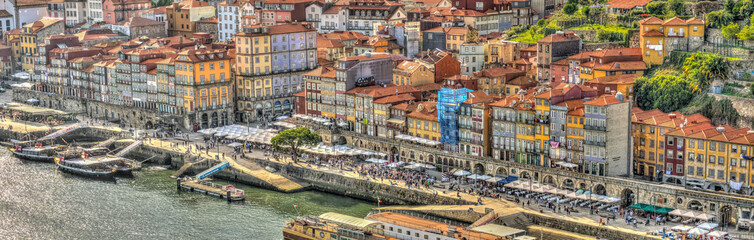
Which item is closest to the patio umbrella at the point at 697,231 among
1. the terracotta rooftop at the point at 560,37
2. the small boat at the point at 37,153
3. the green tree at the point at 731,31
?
the green tree at the point at 731,31

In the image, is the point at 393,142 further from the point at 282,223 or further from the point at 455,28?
the point at 455,28

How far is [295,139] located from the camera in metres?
124

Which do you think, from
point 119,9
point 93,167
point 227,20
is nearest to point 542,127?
point 93,167

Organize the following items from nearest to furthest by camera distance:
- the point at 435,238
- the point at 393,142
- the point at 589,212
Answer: the point at 435,238, the point at 589,212, the point at 393,142

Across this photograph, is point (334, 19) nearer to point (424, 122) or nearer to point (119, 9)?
point (119, 9)

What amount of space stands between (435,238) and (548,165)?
18839mm

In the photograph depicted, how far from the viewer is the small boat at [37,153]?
13400 centimetres

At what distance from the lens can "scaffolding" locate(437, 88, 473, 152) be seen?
11703cm

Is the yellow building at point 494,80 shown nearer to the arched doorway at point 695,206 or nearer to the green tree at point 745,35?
the green tree at point 745,35

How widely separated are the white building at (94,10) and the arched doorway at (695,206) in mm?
110391

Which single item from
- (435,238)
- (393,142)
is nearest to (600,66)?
(393,142)

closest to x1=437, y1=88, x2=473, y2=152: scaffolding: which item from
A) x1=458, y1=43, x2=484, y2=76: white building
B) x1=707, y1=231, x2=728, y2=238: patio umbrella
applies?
x1=458, y1=43, x2=484, y2=76: white building

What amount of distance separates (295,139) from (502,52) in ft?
90.7

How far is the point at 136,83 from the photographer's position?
14712cm
